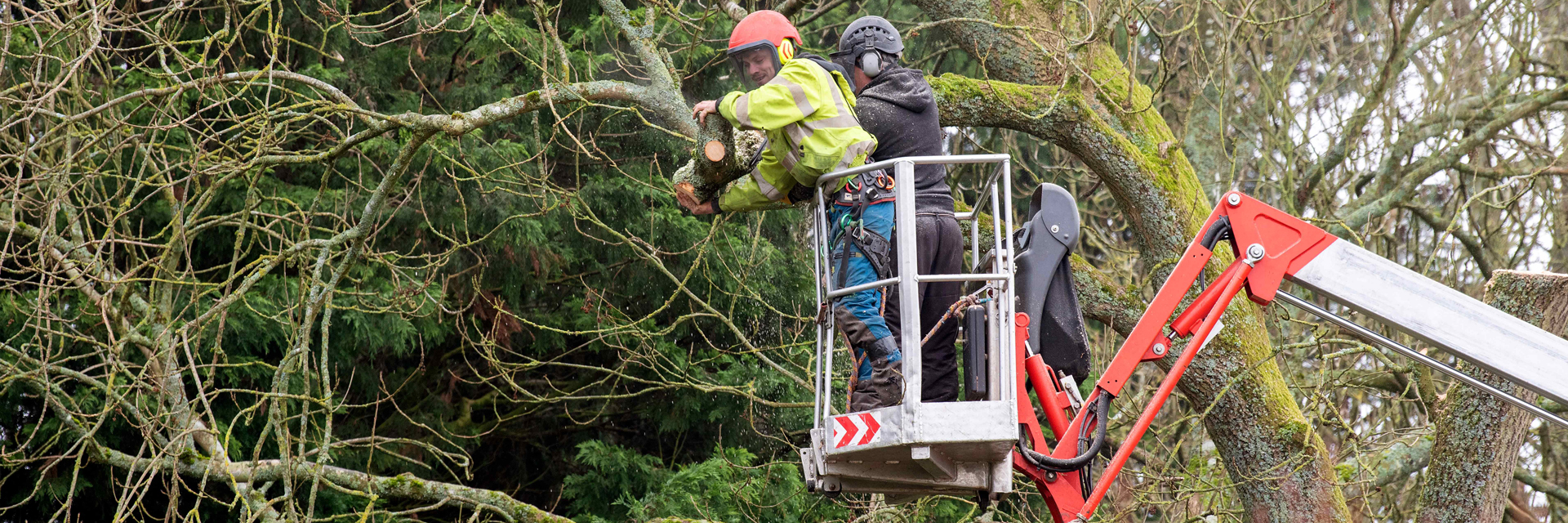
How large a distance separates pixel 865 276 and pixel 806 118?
22.0 inches

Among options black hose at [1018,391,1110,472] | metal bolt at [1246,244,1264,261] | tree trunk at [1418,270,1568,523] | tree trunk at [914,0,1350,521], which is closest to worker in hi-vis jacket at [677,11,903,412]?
black hose at [1018,391,1110,472]

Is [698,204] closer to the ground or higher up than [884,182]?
closer to the ground

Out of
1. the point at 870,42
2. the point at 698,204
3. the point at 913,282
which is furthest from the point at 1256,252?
the point at 698,204

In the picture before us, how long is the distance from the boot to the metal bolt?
1.25 metres

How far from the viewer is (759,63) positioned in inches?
193

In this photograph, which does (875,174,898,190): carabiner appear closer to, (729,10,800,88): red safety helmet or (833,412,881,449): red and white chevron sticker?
(729,10,800,88): red safety helmet

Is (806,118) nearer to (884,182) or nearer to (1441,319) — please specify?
(884,182)

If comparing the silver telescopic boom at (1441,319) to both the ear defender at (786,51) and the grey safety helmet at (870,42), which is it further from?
the ear defender at (786,51)

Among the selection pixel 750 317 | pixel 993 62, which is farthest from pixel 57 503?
pixel 993 62

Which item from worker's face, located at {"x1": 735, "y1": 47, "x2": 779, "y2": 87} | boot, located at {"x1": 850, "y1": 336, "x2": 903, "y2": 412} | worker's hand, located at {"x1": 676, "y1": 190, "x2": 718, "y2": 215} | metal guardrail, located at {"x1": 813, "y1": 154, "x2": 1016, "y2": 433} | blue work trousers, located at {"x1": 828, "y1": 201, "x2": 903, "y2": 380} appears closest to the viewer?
metal guardrail, located at {"x1": 813, "y1": 154, "x2": 1016, "y2": 433}

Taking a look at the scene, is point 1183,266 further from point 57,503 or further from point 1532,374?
point 57,503

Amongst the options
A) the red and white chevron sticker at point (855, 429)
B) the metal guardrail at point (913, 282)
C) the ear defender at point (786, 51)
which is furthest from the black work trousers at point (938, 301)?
the ear defender at point (786, 51)

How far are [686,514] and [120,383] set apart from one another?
356cm

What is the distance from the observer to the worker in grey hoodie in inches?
184
